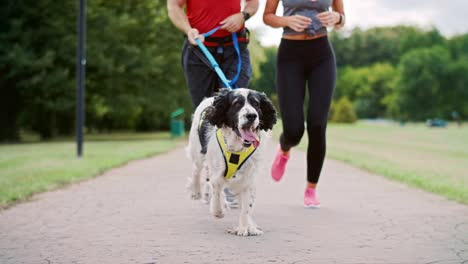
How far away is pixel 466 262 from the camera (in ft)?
14.2

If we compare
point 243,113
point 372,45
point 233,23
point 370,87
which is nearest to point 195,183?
point 233,23

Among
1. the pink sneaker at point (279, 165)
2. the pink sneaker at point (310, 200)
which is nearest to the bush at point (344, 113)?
the pink sneaker at point (279, 165)

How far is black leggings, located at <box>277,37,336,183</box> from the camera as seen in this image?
6617 millimetres

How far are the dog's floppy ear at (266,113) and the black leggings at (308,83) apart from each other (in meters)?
1.31

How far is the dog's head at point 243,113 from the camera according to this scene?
509 cm

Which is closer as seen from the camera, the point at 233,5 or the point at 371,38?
the point at 233,5

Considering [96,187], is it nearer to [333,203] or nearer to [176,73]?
[333,203]

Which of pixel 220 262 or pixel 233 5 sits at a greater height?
pixel 233 5

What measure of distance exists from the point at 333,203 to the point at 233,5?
2.66 m

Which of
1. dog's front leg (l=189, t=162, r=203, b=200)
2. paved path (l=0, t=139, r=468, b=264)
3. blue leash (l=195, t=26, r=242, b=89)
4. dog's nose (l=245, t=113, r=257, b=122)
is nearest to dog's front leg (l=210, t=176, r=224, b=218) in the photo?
paved path (l=0, t=139, r=468, b=264)

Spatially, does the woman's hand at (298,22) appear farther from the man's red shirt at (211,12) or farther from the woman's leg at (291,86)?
the man's red shirt at (211,12)

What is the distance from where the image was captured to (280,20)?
655 centimetres

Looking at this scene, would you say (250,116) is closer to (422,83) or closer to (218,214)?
(218,214)

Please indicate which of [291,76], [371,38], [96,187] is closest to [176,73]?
[96,187]
